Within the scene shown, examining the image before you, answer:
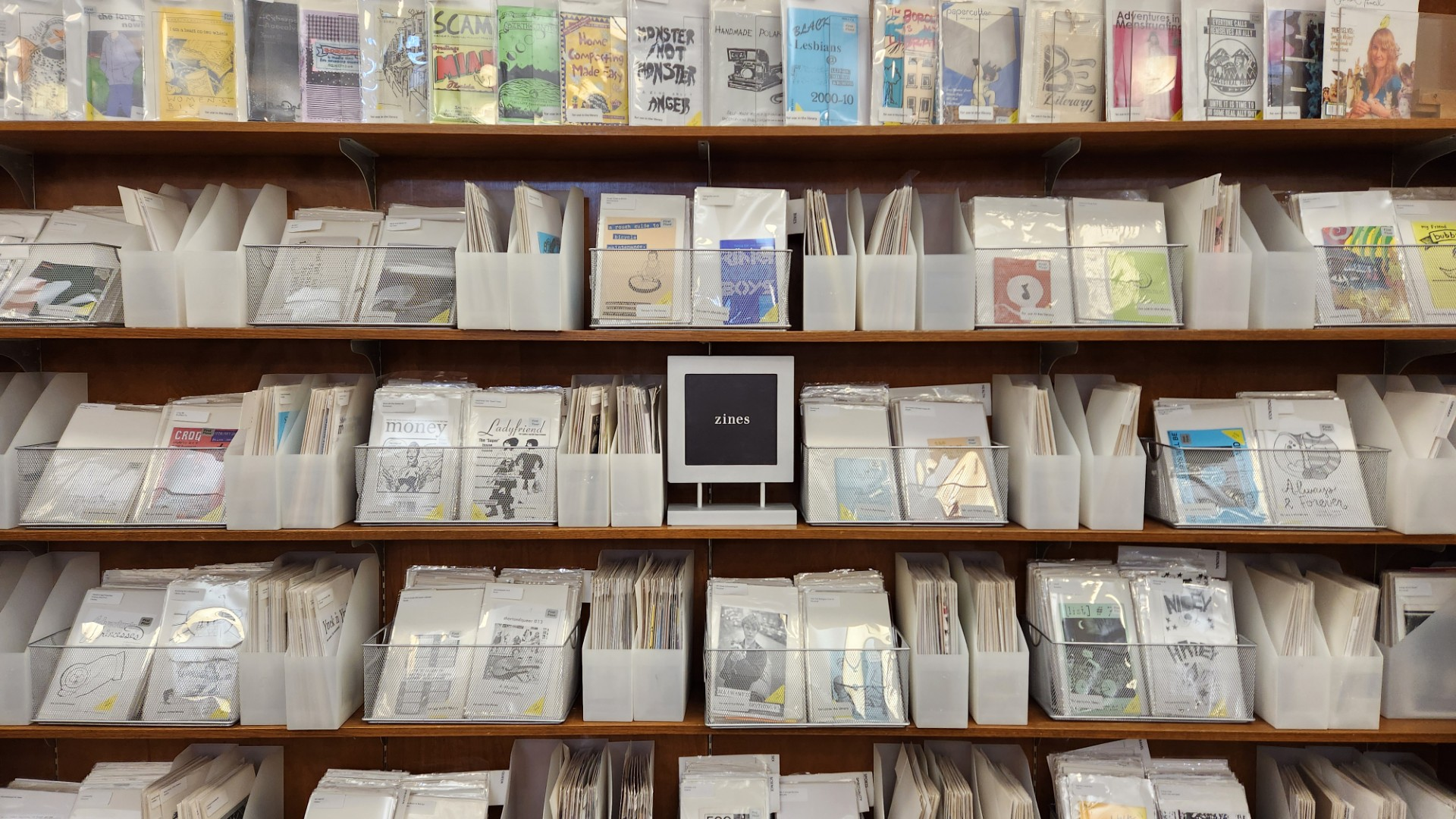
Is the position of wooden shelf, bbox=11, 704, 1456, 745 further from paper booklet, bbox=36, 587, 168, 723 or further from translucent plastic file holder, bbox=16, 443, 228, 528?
translucent plastic file holder, bbox=16, 443, 228, 528

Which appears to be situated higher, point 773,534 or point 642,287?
point 642,287

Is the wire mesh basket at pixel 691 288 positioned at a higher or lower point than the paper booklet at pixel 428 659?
higher

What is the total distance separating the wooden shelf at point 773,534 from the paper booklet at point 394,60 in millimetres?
1036

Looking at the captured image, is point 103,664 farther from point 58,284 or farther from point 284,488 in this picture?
point 58,284

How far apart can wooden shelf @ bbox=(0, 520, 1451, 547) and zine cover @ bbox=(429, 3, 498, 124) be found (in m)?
1.03

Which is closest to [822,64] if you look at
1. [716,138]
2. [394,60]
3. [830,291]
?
[716,138]

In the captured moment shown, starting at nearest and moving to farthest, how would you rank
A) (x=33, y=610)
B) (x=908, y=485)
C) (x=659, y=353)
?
(x=908, y=485), (x=33, y=610), (x=659, y=353)

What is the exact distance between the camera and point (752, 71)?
2119 millimetres

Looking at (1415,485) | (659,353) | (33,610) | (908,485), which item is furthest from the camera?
(659,353)

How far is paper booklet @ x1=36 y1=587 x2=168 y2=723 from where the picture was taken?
205cm

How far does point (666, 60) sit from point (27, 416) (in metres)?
1.91

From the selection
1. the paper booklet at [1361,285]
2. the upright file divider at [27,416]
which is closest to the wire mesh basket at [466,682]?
the upright file divider at [27,416]

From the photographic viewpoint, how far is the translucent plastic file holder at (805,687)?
2.04 m

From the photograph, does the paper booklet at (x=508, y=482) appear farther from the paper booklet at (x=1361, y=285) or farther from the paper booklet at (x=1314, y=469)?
the paper booklet at (x=1361, y=285)
